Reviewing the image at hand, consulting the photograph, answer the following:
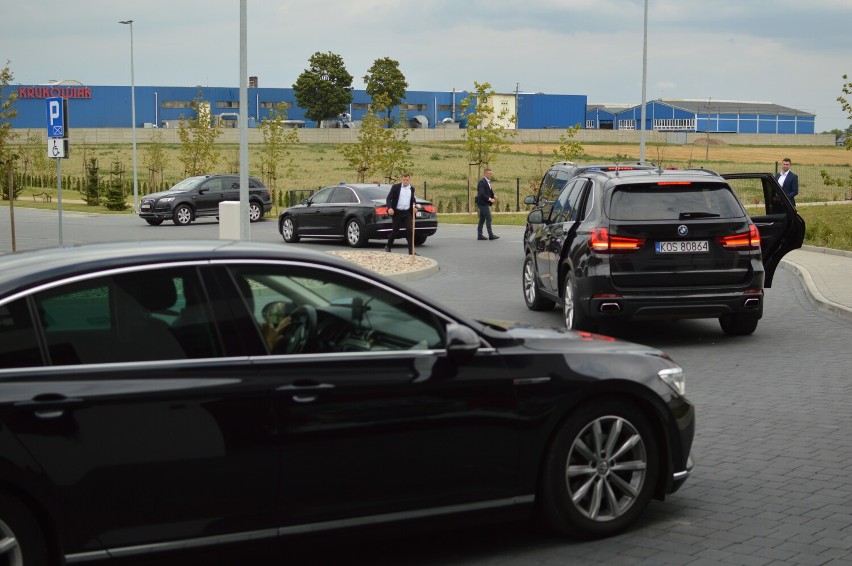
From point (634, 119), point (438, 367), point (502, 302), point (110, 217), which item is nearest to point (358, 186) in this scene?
point (502, 302)

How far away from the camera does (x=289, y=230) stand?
3077cm

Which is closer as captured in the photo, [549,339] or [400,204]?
[549,339]

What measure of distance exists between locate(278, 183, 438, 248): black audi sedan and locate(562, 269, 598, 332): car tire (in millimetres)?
14849

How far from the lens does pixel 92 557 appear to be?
4.66m

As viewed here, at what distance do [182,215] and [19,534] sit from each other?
3538 cm

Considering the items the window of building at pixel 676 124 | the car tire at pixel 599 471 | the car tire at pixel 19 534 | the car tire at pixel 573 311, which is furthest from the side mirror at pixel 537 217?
the window of building at pixel 676 124

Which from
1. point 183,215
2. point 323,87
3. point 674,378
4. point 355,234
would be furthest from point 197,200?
point 323,87

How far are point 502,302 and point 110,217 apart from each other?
2958 cm

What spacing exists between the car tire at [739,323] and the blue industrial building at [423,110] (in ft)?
339

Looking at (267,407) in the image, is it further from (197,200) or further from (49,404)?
(197,200)

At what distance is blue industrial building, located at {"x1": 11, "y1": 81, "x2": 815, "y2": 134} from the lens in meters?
121

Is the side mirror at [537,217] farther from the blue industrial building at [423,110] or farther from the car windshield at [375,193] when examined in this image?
the blue industrial building at [423,110]

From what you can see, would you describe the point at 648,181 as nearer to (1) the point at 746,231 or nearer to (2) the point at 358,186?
(1) the point at 746,231

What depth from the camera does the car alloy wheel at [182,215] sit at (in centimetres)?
3894
